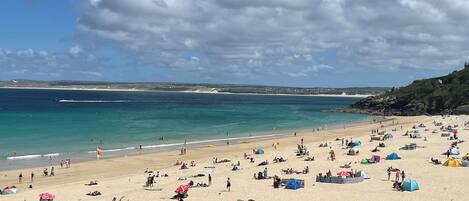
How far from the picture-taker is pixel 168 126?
75.4m

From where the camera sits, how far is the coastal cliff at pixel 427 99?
96500 mm

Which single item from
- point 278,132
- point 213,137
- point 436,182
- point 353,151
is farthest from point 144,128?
point 436,182

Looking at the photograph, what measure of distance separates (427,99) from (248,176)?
79.3 meters

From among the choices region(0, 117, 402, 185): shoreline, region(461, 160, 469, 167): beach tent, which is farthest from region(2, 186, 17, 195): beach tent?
region(461, 160, 469, 167): beach tent

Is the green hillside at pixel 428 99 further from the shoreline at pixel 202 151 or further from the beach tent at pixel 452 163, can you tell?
the beach tent at pixel 452 163

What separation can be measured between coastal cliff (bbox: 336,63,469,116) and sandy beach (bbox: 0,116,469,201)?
49.5 m

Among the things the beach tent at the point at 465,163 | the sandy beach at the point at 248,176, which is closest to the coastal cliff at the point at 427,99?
the sandy beach at the point at 248,176

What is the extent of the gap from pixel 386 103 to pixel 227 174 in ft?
283

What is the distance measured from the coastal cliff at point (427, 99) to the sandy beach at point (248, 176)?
49526mm

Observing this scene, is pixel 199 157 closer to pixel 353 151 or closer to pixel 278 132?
pixel 353 151

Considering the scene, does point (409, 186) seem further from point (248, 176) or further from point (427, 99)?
point (427, 99)

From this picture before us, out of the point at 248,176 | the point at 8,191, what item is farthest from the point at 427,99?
the point at 8,191

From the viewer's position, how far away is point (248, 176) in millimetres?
32188

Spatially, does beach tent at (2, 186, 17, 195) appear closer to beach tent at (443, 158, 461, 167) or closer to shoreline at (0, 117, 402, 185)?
shoreline at (0, 117, 402, 185)
